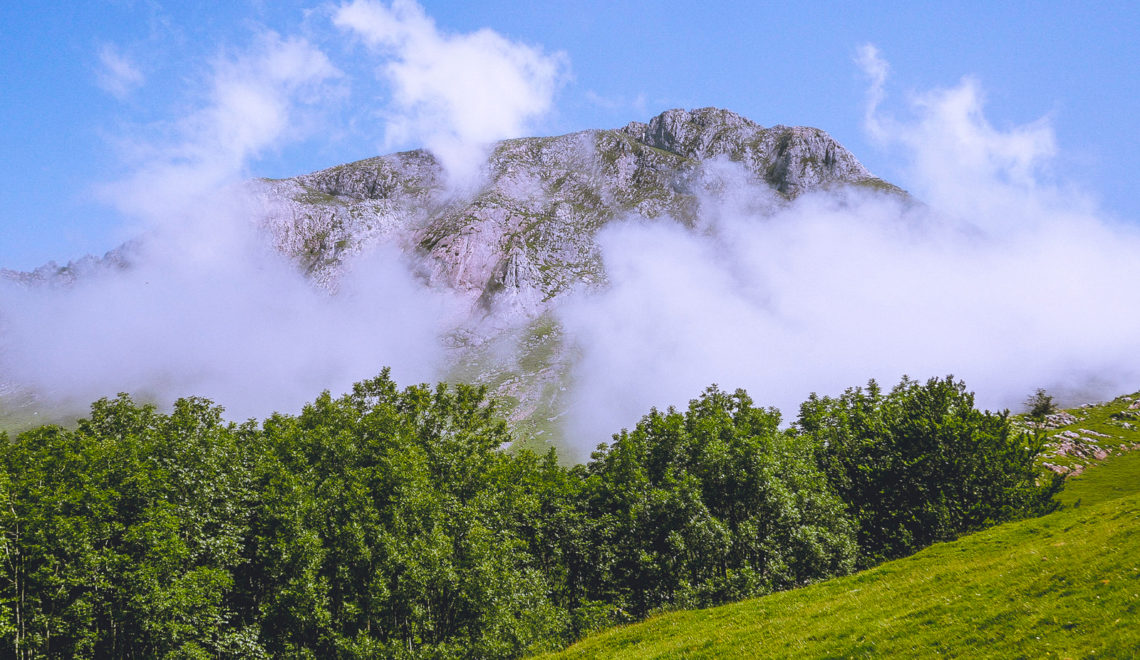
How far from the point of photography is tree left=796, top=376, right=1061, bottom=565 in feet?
190

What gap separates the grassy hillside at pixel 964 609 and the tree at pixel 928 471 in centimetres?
1175

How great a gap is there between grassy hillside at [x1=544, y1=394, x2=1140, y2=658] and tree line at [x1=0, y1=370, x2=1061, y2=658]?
1259cm

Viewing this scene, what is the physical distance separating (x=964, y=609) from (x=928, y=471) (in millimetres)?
42677

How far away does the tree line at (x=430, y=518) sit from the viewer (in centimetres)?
3984

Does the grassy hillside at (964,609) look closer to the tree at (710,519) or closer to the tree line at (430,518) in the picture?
the tree at (710,519)

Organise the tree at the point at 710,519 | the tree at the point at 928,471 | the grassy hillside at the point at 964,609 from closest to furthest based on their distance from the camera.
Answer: the grassy hillside at the point at 964,609 < the tree at the point at 710,519 < the tree at the point at 928,471

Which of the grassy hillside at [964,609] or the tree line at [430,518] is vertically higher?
the tree line at [430,518]

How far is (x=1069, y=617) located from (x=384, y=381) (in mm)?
58853

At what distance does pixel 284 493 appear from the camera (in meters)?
46.6

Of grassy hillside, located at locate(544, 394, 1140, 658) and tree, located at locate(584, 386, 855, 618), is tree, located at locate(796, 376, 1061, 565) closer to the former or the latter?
tree, located at locate(584, 386, 855, 618)

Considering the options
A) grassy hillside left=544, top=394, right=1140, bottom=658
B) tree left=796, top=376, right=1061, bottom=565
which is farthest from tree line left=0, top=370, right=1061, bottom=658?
grassy hillside left=544, top=394, right=1140, bottom=658

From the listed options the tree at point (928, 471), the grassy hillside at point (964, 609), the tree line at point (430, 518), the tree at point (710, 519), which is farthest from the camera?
the tree at point (928, 471)

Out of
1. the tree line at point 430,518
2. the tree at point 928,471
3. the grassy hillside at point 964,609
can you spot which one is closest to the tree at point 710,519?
the tree line at point 430,518

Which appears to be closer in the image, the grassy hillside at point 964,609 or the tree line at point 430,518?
the grassy hillside at point 964,609
